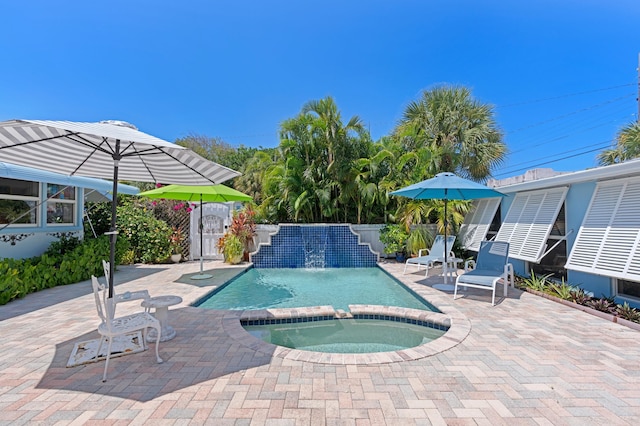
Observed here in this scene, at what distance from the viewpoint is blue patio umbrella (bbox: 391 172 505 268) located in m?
7.09

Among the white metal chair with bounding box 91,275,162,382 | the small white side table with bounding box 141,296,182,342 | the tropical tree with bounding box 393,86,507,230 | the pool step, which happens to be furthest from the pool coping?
the tropical tree with bounding box 393,86,507,230

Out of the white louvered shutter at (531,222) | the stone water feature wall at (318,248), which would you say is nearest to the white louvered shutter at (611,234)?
the white louvered shutter at (531,222)

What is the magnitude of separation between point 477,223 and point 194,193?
31.3 feet

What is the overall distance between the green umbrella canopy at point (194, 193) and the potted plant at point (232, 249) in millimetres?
2422

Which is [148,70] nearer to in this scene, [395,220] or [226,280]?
[226,280]

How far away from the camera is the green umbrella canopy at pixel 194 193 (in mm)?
8422

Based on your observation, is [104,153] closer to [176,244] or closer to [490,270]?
[176,244]

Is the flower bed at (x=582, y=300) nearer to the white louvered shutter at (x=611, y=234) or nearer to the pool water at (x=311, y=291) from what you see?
the white louvered shutter at (x=611, y=234)

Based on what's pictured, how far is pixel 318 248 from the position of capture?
39.5ft

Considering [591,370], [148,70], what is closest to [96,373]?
[591,370]

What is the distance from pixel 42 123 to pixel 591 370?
6.47 metres

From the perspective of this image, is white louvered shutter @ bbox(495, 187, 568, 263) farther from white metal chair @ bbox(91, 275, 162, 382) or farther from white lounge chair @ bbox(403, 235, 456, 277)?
white metal chair @ bbox(91, 275, 162, 382)

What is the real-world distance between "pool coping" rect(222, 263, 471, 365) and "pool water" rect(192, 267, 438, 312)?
1.81 feet

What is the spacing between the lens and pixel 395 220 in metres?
12.5
